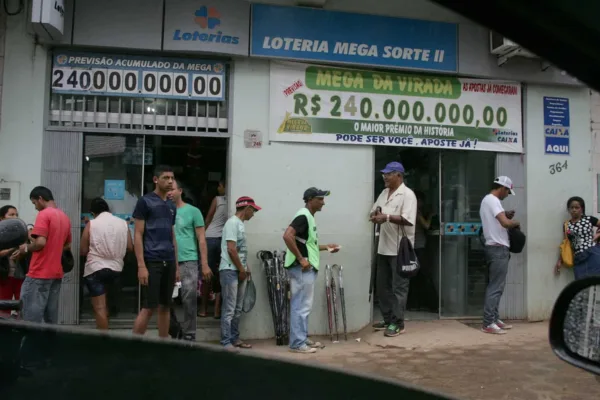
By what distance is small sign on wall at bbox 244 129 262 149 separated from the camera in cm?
664

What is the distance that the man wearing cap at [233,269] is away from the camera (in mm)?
5691

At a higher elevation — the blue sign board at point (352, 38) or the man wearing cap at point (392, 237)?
the blue sign board at point (352, 38)

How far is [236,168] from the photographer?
660 cm

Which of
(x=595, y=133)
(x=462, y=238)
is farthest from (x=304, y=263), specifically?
(x=595, y=133)

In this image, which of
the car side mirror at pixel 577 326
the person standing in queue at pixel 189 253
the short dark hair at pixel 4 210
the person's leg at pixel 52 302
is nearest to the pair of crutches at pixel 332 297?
the person standing in queue at pixel 189 253

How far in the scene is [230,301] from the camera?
5.80 m

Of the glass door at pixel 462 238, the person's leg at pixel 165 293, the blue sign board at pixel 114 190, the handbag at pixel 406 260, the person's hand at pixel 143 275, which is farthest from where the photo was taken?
the glass door at pixel 462 238

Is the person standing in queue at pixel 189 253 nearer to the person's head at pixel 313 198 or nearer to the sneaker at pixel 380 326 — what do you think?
the person's head at pixel 313 198

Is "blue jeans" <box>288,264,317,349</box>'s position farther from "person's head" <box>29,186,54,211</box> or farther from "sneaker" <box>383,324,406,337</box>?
"person's head" <box>29,186,54,211</box>

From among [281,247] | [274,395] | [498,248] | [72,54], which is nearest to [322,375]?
[274,395]

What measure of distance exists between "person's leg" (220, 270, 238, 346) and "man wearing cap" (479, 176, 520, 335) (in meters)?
3.28

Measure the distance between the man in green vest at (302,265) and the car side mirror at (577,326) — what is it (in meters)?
4.24

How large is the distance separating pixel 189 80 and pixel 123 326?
3.18 m

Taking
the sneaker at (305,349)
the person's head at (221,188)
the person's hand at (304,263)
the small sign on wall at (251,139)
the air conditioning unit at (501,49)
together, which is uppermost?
the air conditioning unit at (501,49)
